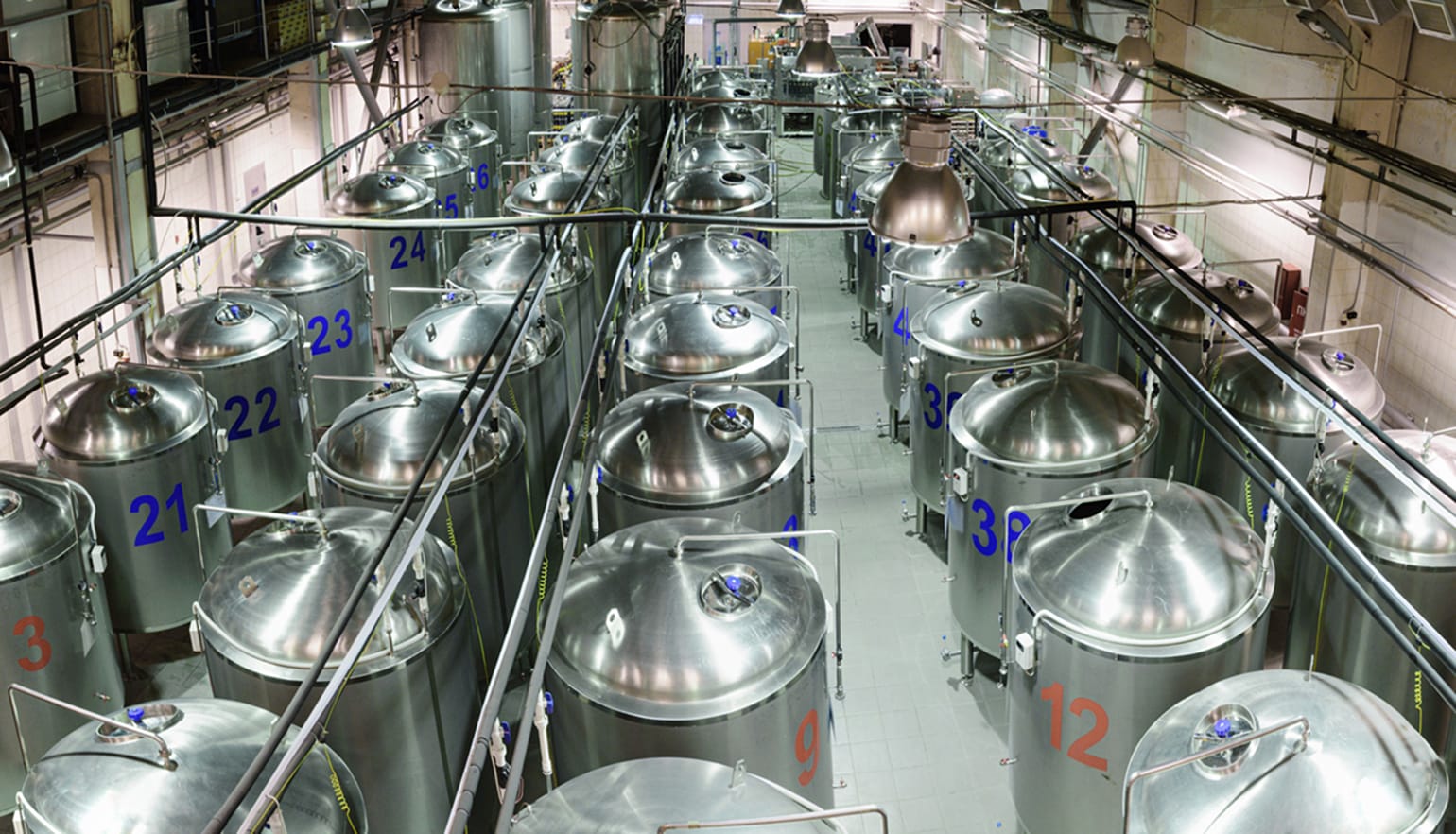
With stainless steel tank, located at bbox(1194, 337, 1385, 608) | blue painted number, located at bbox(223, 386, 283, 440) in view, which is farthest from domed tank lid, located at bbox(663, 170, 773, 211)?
stainless steel tank, located at bbox(1194, 337, 1385, 608)

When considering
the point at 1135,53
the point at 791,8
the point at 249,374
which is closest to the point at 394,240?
the point at 249,374

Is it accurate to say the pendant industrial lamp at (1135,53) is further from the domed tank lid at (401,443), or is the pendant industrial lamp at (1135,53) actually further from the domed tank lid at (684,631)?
the domed tank lid at (684,631)

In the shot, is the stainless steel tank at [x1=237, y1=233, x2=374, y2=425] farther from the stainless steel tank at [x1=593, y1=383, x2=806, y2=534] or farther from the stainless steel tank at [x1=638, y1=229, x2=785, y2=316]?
the stainless steel tank at [x1=593, y1=383, x2=806, y2=534]

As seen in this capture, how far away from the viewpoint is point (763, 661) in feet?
16.9

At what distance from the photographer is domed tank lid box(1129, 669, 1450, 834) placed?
431cm

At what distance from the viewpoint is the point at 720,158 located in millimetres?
→ 14258

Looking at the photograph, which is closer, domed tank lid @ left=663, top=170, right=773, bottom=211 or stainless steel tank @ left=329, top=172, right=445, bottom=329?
domed tank lid @ left=663, top=170, right=773, bottom=211

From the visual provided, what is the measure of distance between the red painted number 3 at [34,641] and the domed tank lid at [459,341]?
276 centimetres

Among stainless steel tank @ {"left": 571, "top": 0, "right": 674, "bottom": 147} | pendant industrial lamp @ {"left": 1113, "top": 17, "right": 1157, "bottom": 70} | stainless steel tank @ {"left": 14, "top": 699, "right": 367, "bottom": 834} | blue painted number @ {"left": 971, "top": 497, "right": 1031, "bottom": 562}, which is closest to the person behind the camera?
stainless steel tank @ {"left": 14, "top": 699, "right": 367, "bottom": 834}

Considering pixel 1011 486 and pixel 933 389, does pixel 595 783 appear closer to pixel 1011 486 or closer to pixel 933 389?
pixel 1011 486

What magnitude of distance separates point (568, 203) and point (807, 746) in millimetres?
7432

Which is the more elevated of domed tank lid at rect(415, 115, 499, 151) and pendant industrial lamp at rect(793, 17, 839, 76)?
pendant industrial lamp at rect(793, 17, 839, 76)

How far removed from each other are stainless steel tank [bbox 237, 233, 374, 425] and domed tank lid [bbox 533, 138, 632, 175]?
3.02 meters

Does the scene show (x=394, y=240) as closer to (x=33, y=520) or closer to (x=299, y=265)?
(x=299, y=265)
